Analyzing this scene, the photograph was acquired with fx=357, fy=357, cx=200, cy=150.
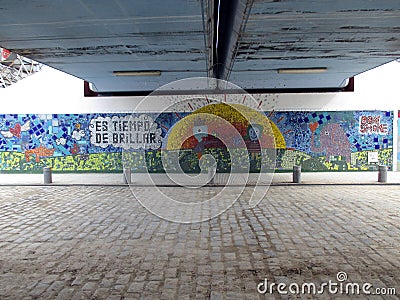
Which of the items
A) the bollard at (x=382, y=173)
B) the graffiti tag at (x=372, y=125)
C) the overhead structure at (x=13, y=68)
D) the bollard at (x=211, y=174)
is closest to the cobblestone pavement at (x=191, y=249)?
the bollard at (x=382, y=173)

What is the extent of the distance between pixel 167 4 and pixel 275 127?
36.2ft

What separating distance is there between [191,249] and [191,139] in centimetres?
1051

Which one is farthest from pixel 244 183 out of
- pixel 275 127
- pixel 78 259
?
pixel 78 259

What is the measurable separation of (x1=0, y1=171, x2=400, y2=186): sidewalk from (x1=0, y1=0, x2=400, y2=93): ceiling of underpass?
4.08m

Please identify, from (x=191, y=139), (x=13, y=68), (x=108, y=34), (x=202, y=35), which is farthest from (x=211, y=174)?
(x=13, y=68)

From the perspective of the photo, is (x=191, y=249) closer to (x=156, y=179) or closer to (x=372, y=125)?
(x=156, y=179)

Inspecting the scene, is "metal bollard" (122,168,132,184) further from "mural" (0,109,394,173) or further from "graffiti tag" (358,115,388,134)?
"graffiti tag" (358,115,388,134)

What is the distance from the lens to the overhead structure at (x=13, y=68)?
606 inches

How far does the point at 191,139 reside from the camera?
16.3 metres

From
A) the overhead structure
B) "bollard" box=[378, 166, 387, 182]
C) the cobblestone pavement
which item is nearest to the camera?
the cobblestone pavement

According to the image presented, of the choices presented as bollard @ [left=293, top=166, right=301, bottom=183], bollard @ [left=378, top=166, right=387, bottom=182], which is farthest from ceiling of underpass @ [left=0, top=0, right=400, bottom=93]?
bollard @ [left=378, top=166, right=387, bottom=182]

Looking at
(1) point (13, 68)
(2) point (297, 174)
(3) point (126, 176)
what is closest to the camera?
(2) point (297, 174)

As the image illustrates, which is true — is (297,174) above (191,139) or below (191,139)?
below

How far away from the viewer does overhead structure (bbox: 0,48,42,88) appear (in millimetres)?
15398
